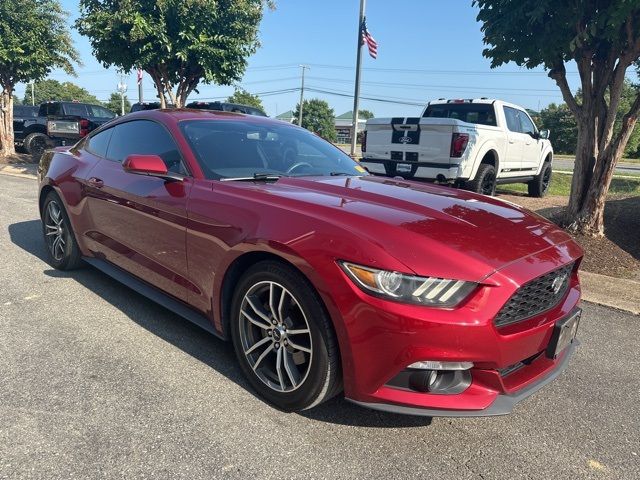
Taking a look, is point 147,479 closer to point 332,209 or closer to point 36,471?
point 36,471

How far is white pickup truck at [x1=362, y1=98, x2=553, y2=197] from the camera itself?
26.9 ft

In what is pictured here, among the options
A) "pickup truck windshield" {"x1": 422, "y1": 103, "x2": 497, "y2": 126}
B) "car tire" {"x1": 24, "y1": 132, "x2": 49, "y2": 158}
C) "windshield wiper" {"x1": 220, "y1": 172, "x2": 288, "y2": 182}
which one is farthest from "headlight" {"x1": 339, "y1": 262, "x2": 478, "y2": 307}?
"car tire" {"x1": 24, "y1": 132, "x2": 49, "y2": 158}

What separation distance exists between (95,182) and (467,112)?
837 centimetres

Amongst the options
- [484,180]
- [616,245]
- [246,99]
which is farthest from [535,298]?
[246,99]

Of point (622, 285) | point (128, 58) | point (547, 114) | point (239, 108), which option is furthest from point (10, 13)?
point (547, 114)

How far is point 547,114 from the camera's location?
173 feet

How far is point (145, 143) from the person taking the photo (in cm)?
389

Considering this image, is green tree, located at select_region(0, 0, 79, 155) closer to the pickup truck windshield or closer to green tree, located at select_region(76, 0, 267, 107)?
green tree, located at select_region(76, 0, 267, 107)

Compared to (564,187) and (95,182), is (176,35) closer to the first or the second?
(95,182)

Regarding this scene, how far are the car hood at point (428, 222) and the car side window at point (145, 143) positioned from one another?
0.78 metres

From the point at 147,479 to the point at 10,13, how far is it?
613 inches

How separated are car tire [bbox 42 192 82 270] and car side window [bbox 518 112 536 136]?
30.9ft

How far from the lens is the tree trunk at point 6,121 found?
15.4 meters

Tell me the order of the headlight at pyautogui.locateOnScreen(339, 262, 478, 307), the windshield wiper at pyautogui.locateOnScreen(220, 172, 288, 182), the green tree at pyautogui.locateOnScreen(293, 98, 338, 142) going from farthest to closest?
the green tree at pyautogui.locateOnScreen(293, 98, 338, 142), the windshield wiper at pyautogui.locateOnScreen(220, 172, 288, 182), the headlight at pyautogui.locateOnScreen(339, 262, 478, 307)
